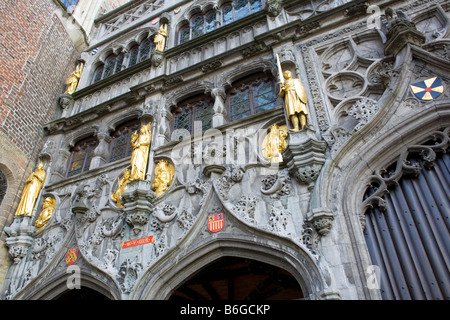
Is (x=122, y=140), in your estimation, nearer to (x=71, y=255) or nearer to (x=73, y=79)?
(x=71, y=255)

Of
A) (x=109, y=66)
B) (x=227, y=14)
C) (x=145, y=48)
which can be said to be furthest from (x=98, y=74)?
(x=227, y=14)

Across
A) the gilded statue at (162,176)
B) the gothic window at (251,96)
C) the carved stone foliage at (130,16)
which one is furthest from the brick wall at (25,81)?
the gothic window at (251,96)

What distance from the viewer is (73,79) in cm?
1251

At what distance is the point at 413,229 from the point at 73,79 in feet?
39.4

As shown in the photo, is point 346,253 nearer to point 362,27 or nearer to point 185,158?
point 185,158

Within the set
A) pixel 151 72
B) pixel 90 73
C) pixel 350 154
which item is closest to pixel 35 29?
pixel 90 73

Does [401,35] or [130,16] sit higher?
[130,16]

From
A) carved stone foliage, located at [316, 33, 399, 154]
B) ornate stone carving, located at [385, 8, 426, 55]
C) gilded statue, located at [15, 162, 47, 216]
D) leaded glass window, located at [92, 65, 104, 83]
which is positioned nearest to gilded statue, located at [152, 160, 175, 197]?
carved stone foliage, located at [316, 33, 399, 154]

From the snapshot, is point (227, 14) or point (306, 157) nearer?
point (306, 157)

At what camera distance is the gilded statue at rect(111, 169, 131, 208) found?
8.18 meters

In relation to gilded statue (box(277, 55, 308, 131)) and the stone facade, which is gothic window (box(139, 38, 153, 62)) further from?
gilded statue (box(277, 55, 308, 131))

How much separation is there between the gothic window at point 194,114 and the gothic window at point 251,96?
0.68m

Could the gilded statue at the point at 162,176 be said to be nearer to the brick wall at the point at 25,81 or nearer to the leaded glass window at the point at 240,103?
the leaded glass window at the point at 240,103
